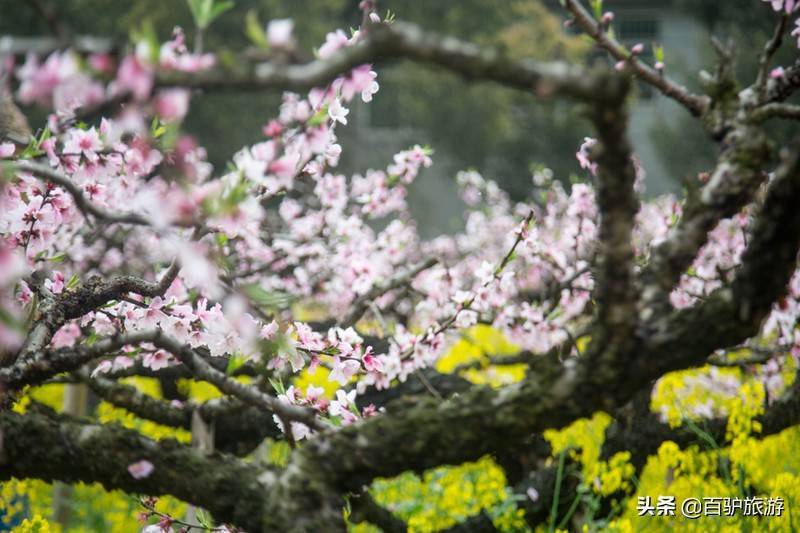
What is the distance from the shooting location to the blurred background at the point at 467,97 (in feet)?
53.6

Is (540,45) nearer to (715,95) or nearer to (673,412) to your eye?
(673,412)

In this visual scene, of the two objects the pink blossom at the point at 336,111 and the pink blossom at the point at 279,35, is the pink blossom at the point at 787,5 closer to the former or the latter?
the pink blossom at the point at 336,111

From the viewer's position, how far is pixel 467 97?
20516mm

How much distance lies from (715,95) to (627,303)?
2.70ft

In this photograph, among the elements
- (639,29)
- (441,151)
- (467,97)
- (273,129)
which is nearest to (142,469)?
(273,129)

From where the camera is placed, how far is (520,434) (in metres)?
1.91

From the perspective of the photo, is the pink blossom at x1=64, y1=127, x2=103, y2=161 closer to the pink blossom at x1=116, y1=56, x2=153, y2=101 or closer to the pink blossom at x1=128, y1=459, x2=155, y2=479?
the pink blossom at x1=128, y1=459, x2=155, y2=479

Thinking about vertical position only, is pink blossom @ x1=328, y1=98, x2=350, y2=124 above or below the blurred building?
below

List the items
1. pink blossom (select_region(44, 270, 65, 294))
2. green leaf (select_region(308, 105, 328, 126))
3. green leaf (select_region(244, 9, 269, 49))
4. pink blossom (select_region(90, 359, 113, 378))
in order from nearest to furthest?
green leaf (select_region(244, 9, 269, 49))
green leaf (select_region(308, 105, 328, 126))
pink blossom (select_region(44, 270, 65, 294))
pink blossom (select_region(90, 359, 113, 378))

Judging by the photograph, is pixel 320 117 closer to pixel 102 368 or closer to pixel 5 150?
pixel 5 150

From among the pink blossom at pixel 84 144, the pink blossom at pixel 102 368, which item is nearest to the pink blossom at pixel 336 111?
the pink blossom at pixel 84 144

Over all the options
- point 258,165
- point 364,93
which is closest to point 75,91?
point 258,165

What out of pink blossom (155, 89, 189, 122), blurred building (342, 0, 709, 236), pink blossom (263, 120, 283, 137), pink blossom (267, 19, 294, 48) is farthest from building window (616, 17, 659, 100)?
pink blossom (155, 89, 189, 122)

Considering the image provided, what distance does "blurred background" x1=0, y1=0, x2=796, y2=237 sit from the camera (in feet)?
53.6
